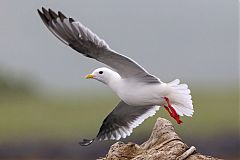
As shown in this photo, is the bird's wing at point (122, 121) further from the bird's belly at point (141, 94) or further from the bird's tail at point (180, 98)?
the bird's belly at point (141, 94)

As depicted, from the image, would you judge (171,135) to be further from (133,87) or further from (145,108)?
(145,108)

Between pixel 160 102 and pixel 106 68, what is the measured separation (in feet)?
1.50

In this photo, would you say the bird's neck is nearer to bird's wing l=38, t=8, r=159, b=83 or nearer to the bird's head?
the bird's head

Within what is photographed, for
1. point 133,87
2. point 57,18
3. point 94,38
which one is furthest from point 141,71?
point 57,18

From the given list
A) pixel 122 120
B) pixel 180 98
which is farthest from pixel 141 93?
pixel 122 120

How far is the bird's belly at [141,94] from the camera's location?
12.2ft

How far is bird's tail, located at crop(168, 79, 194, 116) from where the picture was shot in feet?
12.5

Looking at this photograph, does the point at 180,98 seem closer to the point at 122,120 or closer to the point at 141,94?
the point at 141,94

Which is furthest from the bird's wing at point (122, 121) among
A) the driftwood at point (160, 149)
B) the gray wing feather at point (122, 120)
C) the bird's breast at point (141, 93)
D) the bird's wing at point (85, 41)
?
the driftwood at point (160, 149)

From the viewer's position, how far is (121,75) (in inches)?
149

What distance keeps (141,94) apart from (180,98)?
0.31 m

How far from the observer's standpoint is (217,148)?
27.6 feet

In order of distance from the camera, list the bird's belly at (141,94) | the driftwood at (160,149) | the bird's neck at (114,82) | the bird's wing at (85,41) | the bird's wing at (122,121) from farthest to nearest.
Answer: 1. the bird's wing at (122,121)
2. the bird's neck at (114,82)
3. the bird's belly at (141,94)
4. the bird's wing at (85,41)
5. the driftwood at (160,149)

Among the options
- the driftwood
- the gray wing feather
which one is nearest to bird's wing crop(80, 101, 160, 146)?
the gray wing feather
